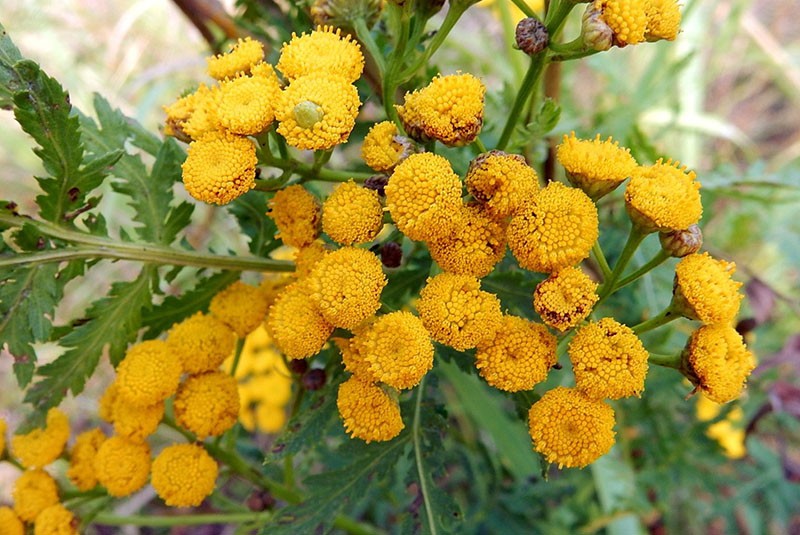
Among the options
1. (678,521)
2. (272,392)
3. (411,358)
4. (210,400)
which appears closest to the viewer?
(411,358)

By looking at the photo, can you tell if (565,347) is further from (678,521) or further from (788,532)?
(788,532)

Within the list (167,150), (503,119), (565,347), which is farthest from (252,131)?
(503,119)

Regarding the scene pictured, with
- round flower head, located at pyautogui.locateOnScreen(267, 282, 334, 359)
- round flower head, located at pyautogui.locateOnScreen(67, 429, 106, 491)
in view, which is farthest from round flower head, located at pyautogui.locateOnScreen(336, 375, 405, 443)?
round flower head, located at pyautogui.locateOnScreen(67, 429, 106, 491)

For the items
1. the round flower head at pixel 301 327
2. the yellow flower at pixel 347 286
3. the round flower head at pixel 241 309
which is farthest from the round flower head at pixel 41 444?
the yellow flower at pixel 347 286

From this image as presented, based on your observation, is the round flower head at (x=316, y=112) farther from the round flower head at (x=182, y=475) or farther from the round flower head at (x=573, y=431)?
the round flower head at (x=182, y=475)

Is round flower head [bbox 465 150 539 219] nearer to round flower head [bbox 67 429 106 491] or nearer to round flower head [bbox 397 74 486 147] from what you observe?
round flower head [bbox 397 74 486 147]

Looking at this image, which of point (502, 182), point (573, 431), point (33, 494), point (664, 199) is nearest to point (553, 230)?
point (502, 182)
